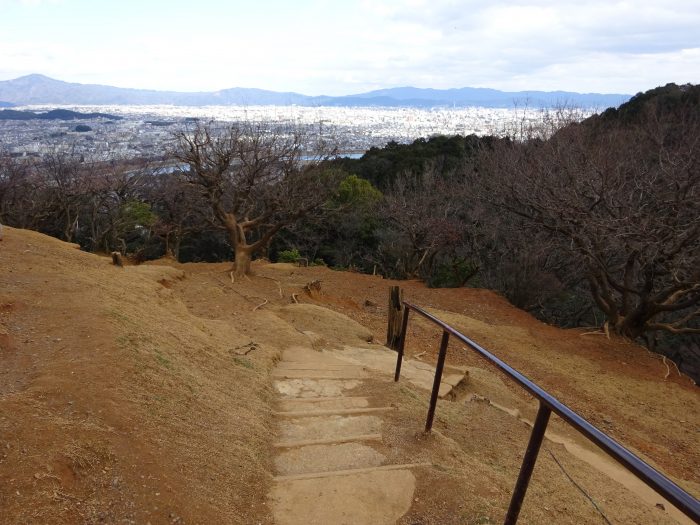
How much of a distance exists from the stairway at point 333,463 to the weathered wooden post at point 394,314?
8.91 feet

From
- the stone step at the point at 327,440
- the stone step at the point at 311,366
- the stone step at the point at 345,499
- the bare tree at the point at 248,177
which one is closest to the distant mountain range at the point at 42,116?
the bare tree at the point at 248,177

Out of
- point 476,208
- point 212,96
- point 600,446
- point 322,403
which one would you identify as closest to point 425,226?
point 476,208

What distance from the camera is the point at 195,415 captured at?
3.54 meters

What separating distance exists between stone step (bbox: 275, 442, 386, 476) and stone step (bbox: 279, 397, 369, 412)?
0.91 m

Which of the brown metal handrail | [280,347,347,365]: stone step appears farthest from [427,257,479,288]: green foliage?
the brown metal handrail

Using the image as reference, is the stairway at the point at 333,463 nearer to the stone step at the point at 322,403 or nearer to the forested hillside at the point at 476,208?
the stone step at the point at 322,403

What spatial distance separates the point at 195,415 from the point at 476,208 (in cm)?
1624

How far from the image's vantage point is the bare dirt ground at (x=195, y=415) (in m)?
2.49

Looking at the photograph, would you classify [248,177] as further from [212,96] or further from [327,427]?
[212,96]

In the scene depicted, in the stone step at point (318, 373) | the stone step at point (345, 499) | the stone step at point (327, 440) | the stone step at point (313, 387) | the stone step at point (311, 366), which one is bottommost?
the stone step at point (311, 366)

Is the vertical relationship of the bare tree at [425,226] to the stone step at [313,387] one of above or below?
below

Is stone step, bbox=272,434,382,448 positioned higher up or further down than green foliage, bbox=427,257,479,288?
higher up

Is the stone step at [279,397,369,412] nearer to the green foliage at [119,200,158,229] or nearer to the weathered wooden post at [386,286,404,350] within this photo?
the weathered wooden post at [386,286,404,350]

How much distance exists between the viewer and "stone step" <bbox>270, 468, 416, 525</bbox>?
109 inches
